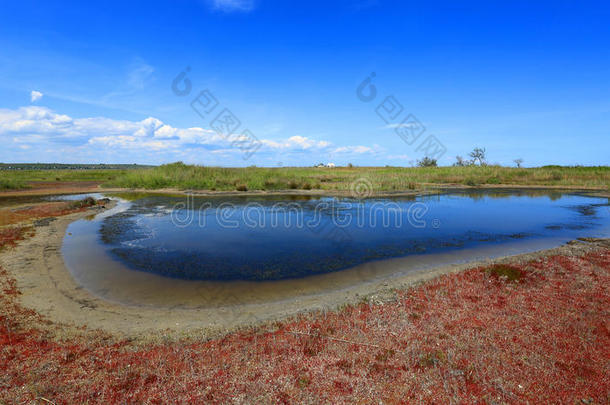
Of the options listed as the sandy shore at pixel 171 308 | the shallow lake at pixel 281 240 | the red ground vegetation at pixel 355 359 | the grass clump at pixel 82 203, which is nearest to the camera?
the red ground vegetation at pixel 355 359

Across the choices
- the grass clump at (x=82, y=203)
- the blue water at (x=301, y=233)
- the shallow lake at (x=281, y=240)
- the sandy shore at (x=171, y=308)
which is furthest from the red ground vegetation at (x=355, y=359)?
the grass clump at (x=82, y=203)

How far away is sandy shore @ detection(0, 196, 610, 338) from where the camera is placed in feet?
21.2

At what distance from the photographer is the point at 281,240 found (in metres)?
14.6

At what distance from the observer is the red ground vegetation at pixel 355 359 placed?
4.11m

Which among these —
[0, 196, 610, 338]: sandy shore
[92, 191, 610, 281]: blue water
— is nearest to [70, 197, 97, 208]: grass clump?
[92, 191, 610, 281]: blue water

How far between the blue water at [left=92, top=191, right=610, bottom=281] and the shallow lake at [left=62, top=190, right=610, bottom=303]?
→ 0.15 ft

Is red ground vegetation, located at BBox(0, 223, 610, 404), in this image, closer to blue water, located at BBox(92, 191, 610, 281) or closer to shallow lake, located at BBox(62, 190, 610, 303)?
shallow lake, located at BBox(62, 190, 610, 303)

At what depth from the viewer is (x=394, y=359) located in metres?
4.87

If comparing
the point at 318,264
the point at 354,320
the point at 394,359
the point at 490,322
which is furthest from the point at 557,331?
the point at 318,264

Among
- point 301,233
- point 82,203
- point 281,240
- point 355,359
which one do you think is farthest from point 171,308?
point 82,203

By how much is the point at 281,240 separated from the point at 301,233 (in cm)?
180

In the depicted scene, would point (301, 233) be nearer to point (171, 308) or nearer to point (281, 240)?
point (281, 240)

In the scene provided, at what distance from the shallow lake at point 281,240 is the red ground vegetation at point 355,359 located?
9.60 feet

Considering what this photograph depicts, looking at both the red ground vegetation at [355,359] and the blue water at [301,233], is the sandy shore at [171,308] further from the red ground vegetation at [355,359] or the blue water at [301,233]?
the blue water at [301,233]
